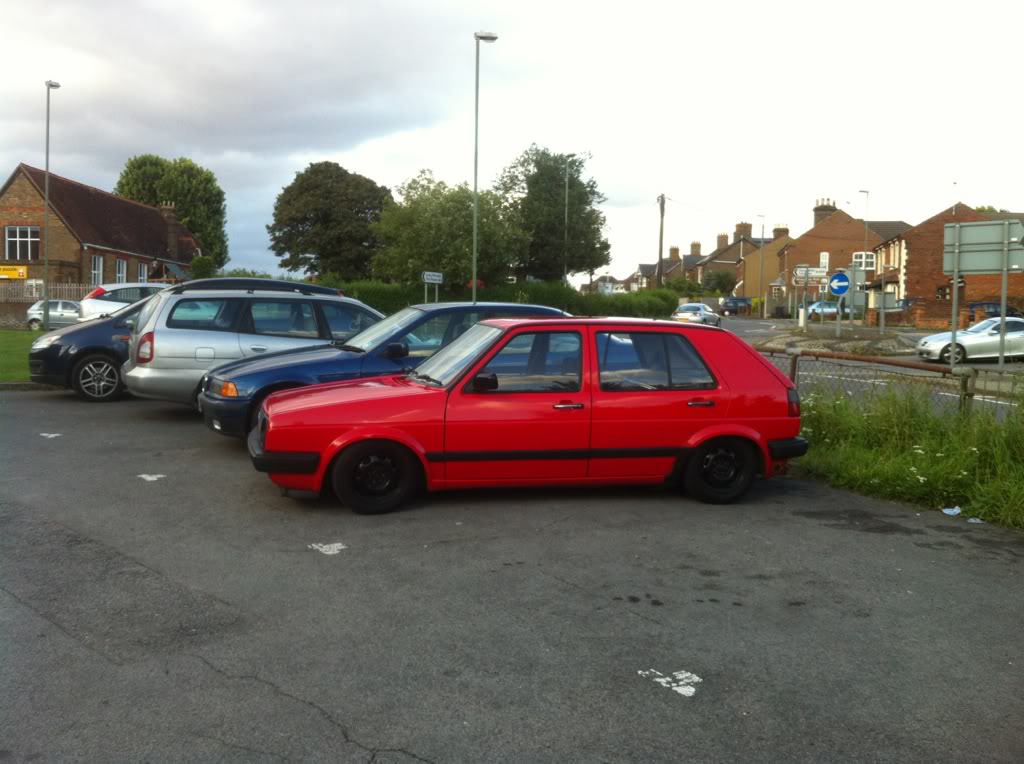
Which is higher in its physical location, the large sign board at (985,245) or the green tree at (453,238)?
the green tree at (453,238)

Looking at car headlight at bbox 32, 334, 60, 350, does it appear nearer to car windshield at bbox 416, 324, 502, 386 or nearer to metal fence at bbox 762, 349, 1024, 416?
car windshield at bbox 416, 324, 502, 386

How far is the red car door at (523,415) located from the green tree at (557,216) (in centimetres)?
6314

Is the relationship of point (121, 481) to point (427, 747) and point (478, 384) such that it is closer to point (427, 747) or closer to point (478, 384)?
point (478, 384)

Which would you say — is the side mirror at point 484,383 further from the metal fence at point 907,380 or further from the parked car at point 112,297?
the parked car at point 112,297

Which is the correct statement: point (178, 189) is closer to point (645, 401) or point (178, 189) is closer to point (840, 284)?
point (840, 284)

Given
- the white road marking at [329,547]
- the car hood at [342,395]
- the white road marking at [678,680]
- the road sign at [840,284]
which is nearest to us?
the white road marking at [678,680]

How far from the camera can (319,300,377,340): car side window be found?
1236cm

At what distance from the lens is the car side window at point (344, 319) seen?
487 inches

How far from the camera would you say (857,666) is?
4.50 m

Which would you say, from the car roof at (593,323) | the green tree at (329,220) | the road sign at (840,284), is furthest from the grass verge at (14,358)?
the green tree at (329,220)

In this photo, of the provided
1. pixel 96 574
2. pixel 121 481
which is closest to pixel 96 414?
pixel 121 481

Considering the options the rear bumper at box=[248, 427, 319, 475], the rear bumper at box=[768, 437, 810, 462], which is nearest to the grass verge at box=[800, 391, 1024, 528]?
the rear bumper at box=[768, 437, 810, 462]

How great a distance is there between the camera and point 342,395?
7484 millimetres

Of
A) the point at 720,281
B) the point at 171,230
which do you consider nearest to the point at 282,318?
the point at 171,230
